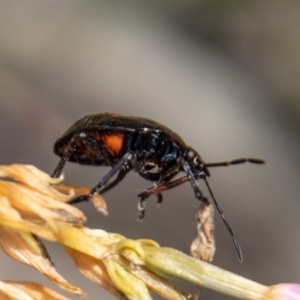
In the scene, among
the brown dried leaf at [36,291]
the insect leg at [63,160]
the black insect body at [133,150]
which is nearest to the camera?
the brown dried leaf at [36,291]

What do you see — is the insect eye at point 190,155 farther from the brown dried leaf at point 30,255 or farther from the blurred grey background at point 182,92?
the blurred grey background at point 182,92

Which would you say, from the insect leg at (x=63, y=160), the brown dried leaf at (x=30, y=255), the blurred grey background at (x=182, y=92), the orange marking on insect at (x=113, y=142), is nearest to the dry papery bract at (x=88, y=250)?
the brown dried leaf at (x=30, y=255)

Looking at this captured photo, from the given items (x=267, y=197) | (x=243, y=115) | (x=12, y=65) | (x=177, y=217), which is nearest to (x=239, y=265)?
(x=177, y=217)

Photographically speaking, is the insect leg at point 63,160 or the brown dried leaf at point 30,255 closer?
the brown dried leaf at point 30,255

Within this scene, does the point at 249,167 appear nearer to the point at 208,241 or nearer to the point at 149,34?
the point at 149,34

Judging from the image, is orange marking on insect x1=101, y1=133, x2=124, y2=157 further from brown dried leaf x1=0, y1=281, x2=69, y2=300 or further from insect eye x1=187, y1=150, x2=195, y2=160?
brown dried leaf x1=0, y1=281, x2=69, y2=300

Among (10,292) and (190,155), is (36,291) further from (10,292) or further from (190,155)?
(190,155)
